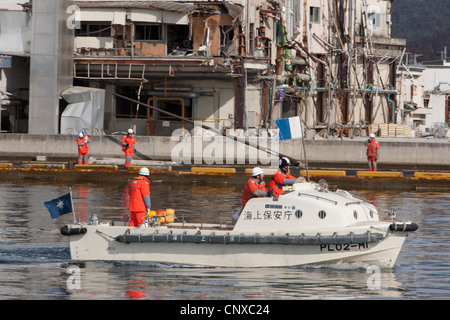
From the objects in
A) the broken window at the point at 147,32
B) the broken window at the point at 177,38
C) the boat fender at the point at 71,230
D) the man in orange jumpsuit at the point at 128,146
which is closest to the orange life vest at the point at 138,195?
the boat fender at the point at 71,230

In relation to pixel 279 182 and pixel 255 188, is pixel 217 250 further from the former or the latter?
pixel 279 182

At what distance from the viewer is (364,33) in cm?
7612

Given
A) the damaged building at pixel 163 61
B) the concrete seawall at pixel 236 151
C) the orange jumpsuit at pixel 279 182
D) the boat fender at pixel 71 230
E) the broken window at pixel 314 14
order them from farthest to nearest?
the broken window at pixel 314 14, the damaged building at pixel 163 61, the concrete seawall at pixel 236 151, the orange jumpsuit at pixel 279 182, the boat fender at pixel 71 230

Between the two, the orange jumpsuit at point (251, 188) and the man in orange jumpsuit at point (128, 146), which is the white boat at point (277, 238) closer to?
the orange jumpsuit at point (251, 188)

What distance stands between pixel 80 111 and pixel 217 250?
32.2 meters

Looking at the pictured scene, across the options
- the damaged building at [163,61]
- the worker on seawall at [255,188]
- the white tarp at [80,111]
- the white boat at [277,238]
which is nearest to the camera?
the white boat at [277,238]

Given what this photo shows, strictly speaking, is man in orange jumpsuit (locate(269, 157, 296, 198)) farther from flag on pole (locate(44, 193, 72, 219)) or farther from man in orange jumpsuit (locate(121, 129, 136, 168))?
man in orange jumpsuit (locate(121, 129, 136, 168))

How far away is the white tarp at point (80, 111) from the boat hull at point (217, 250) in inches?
1206

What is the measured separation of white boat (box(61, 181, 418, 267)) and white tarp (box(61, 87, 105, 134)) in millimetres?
30748

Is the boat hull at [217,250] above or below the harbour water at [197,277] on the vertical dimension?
above

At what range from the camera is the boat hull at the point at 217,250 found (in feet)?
61.6

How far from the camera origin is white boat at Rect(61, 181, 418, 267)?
18672 millimetres

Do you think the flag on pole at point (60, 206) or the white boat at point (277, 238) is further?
the flag on pole at point (60, 206)
